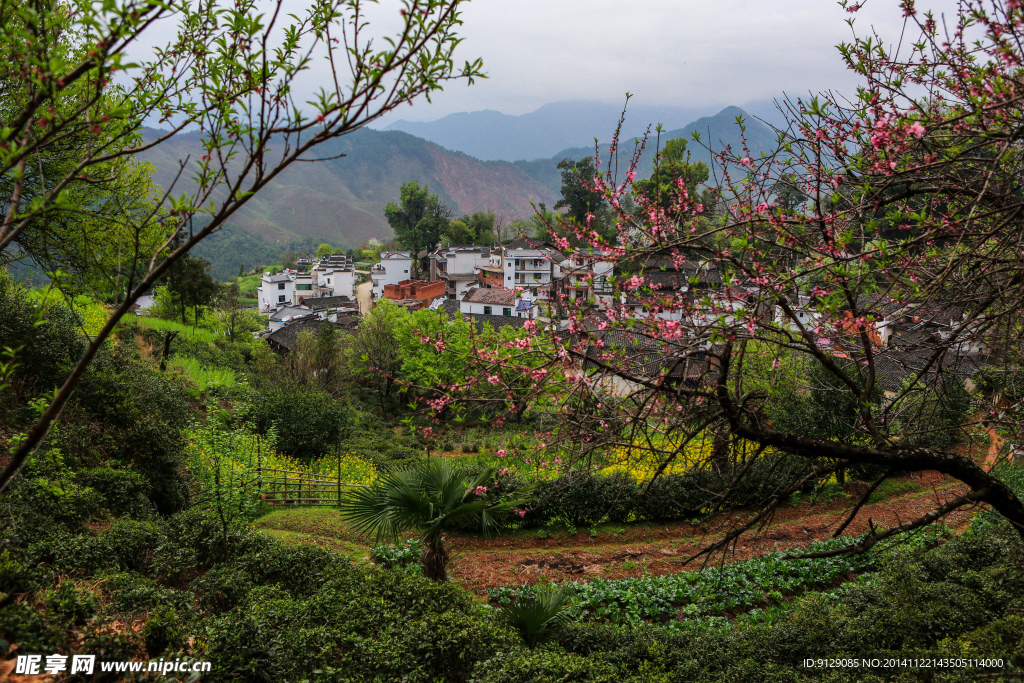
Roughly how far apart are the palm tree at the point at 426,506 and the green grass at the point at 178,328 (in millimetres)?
24287

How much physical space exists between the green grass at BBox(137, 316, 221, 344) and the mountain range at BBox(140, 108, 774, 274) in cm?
8464

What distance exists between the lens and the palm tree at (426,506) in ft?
23.2

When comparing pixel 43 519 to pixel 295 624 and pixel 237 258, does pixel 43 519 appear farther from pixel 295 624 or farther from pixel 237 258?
pixel 237 258

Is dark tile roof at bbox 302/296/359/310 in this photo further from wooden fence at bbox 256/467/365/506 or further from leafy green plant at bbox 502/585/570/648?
leafy green plant at bbox 502/585/570/648

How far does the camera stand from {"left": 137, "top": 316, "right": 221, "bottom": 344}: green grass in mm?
27781

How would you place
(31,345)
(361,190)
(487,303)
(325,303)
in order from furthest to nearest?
1. (361,190)
2. (325,303)
3. (487,303)
4. (31,345)

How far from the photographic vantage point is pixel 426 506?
710cm

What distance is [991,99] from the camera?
10.7ft

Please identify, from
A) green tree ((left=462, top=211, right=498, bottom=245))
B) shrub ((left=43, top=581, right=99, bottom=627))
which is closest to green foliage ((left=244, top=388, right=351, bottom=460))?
shrub ((left=43, top=581, right=99, bottom=627))

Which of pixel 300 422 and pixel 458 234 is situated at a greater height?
pixel 458 234

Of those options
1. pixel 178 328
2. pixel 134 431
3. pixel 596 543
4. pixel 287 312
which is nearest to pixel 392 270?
pixel 287 312

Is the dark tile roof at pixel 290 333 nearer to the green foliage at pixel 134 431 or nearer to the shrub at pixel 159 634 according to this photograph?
the green foliage at pixel 134 431

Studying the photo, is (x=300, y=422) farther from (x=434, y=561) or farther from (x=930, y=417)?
(x=930, y=417)

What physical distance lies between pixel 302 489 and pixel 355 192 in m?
177
